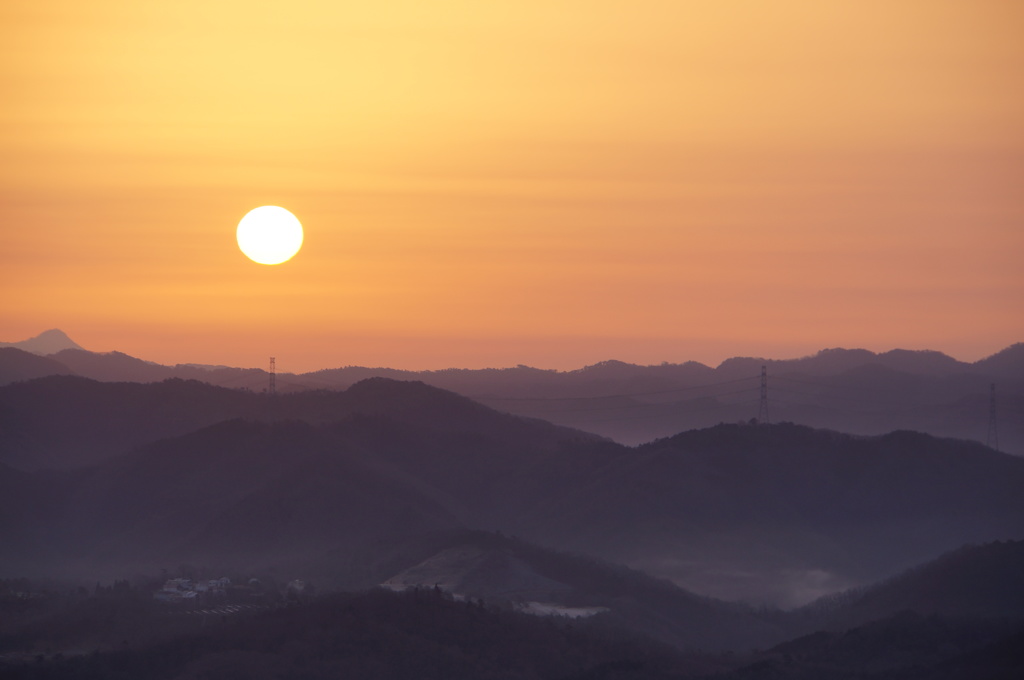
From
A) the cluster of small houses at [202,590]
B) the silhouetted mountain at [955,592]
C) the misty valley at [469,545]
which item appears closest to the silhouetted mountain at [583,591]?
the misty valley at [469,545]

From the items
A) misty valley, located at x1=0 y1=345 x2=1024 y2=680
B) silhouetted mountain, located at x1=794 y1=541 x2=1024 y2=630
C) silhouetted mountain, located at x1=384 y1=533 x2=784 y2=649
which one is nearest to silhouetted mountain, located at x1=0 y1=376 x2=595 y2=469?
misty valley, located at x1=0 y1=345 x2=1024 y2=680

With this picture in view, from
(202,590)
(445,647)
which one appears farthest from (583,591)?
(202,590)

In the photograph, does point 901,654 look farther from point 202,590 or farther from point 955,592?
point 202,590

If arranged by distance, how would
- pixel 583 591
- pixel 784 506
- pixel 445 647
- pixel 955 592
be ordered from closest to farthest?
pixel 445 647
pixel 955 592
pixel 583 591
pixel 784 506

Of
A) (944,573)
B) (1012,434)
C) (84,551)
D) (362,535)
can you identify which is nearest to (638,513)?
(362,535)

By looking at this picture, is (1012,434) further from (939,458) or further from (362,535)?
(362,535)

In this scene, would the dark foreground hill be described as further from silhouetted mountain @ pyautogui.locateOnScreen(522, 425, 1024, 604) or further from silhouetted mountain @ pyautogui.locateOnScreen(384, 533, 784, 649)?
silhouetted mountain @ pyautogui.locateOnScreen(522, 425, 1024, 604)
